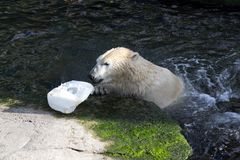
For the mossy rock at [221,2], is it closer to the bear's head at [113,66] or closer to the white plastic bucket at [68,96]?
the bear's head at [113,66]

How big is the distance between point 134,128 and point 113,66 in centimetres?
141

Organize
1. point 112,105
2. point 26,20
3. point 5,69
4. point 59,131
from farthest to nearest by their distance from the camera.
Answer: point 26,20 → point 5,69 → point 112,105 → point 59,131

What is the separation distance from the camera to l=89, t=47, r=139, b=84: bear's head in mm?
7477

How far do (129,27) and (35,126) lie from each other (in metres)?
5.08

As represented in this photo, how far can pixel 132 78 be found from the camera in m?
7.70

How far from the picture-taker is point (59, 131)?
20.6 feet

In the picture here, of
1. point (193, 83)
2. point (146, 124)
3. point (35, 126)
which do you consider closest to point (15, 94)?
point (35, 126)

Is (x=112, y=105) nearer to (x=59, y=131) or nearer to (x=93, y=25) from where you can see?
(x=59, y=131)

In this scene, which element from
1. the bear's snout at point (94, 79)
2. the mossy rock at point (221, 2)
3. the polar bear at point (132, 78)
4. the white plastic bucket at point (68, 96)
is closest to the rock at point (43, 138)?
the white plastic bucket at point (68, 96)

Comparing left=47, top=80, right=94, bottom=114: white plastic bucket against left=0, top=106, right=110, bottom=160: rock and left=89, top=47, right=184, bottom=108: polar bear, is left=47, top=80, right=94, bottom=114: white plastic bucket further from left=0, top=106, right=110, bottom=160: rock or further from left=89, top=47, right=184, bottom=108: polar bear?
left=89, top=47, right=184, bottom=108: polar bear

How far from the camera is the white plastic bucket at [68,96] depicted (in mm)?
6676

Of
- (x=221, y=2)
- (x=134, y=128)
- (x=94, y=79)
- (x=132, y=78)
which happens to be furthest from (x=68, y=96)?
(x=221, y=2)

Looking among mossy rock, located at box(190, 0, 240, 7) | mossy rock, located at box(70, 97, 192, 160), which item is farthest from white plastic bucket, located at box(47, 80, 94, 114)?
mossy rock, located at box(190, 0, 240, 7)

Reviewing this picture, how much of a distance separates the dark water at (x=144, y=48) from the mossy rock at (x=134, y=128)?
389 mm
